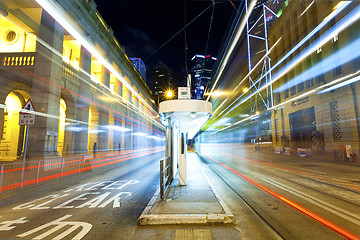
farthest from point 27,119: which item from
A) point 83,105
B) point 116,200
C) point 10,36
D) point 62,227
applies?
point 10,36

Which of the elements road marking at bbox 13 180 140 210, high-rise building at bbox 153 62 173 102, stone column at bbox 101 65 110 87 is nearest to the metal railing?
road marking at bbox 13 180 140 210

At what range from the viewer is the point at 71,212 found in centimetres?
521

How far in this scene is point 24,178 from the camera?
834cm

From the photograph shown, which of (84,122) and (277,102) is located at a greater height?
(277,102)

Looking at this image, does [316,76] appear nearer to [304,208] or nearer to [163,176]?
[304,208]

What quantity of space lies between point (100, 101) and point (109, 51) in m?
6.32

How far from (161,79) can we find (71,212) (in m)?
104

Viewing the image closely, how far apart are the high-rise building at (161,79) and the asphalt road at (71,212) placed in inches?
3586

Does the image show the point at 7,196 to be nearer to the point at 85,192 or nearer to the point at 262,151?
the point at 85,192

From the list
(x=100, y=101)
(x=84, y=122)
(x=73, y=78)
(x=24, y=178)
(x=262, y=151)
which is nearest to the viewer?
(x=24, y=178)

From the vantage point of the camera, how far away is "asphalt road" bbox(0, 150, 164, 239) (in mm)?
3908

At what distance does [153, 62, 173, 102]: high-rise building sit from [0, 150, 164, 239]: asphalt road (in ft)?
299

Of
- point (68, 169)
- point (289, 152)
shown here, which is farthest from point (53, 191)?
point (289, 152)

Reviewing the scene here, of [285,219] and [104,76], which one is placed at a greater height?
[104,76]
